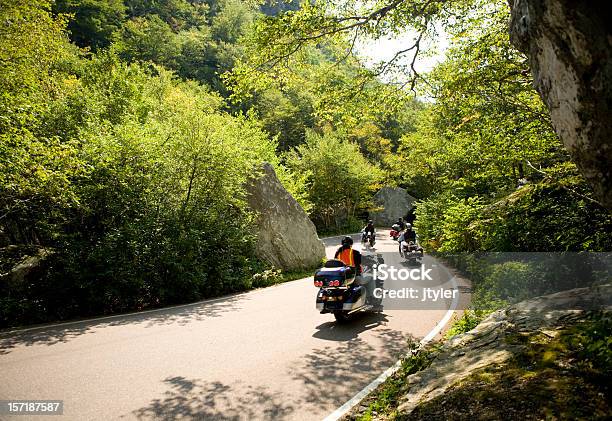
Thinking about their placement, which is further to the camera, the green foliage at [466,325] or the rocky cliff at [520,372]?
the green foliage at [466,325]

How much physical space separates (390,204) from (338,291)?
121 feet

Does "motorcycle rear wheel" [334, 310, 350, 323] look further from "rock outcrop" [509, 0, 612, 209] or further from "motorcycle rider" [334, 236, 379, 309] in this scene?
"rock outcrop" [509, 0, 612, 209]

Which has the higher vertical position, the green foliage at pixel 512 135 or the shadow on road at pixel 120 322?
the green foliage at pixel 512 135

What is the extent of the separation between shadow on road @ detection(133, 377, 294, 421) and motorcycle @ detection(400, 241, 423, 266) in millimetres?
12035

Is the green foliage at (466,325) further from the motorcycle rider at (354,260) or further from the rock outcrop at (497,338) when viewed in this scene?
the motorcycle rider at (354,260)

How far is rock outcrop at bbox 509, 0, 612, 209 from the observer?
2916 mm

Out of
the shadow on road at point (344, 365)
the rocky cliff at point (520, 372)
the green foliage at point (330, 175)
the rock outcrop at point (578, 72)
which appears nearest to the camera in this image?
the rock outcrop at point (578, 72)

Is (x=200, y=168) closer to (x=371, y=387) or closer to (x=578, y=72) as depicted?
(x=371, y=387)

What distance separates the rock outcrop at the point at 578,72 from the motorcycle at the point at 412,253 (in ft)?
41.8

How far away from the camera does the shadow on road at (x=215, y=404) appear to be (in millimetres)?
4289

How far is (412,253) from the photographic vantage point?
15.8 m

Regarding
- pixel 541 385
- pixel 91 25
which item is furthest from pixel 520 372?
pixel 91 25

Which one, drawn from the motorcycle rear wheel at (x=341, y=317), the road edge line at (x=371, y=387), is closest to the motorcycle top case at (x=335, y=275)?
the motorcycle rear wheel at (x=341, y=317)

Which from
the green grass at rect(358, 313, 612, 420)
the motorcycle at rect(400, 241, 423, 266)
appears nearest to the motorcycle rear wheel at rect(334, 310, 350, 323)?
the green grass at rect(358, 313, 612, 420)
